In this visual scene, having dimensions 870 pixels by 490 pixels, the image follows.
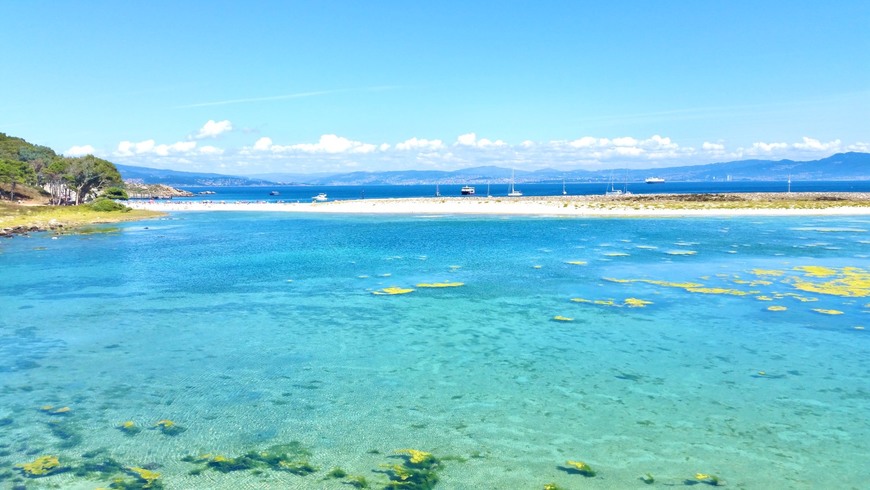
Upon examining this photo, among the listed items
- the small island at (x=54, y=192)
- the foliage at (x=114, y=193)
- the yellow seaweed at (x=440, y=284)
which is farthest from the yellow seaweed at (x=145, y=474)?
the foliage at (x=114, y=193)

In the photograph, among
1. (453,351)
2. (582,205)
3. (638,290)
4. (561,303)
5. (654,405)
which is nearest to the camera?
(654,405)

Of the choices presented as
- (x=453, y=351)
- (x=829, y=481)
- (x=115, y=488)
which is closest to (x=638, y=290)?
(x=453, y=351)

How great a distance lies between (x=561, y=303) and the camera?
24672mm

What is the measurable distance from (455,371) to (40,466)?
31.6 ft

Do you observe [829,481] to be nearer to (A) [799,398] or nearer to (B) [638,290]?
(A) [799,398]

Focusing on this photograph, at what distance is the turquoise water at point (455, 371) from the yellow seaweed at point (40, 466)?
0.63 ft

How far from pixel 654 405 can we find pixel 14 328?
2184 cm

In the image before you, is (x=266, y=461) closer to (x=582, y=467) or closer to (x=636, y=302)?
(x=582, y=467)

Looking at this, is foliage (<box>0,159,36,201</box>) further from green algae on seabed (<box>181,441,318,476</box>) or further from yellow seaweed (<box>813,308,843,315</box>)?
yellow seaweed (<box>813,308,843,315</box>)

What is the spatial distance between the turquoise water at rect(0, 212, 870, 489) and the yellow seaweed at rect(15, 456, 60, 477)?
19 centimetres

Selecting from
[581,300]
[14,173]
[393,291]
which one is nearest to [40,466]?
[393,291]

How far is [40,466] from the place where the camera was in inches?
417

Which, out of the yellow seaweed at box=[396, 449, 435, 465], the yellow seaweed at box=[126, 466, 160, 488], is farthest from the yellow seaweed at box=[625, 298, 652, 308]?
the yellow seaweed at box=[126, 466, 160, 488]

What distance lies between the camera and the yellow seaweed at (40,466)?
10359 millimetres
